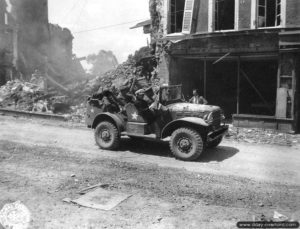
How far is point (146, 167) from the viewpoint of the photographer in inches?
364

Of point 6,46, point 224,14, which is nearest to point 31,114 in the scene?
point 224,14

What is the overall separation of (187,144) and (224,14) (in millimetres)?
9491

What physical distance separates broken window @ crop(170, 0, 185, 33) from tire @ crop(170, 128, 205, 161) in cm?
957

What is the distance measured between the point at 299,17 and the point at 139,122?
28.1 feet

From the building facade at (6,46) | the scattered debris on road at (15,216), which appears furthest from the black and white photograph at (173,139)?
the building facade at (6,46)

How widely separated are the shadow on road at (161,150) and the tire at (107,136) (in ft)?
1.47

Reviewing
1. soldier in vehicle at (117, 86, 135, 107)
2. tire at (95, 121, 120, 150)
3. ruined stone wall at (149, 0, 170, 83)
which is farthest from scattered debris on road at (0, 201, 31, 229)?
ruined stone wall at (149, 0, 170, 83)

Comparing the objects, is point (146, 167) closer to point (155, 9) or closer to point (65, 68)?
point (155, 9)

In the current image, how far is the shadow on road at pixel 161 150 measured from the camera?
34.4 feet

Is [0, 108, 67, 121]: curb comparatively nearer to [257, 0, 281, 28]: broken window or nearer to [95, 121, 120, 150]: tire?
[95, 121, 120, 150]: tire

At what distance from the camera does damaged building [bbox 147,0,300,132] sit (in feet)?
48.6

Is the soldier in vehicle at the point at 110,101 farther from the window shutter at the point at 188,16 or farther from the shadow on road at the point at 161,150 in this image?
the window shutter at the point at 188,16

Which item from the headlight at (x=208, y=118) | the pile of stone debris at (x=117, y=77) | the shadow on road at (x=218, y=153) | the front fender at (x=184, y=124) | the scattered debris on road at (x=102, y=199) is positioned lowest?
the scattered debris on road at (x=102, y=199)

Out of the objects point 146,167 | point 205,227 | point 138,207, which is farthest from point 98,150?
point 205,227
